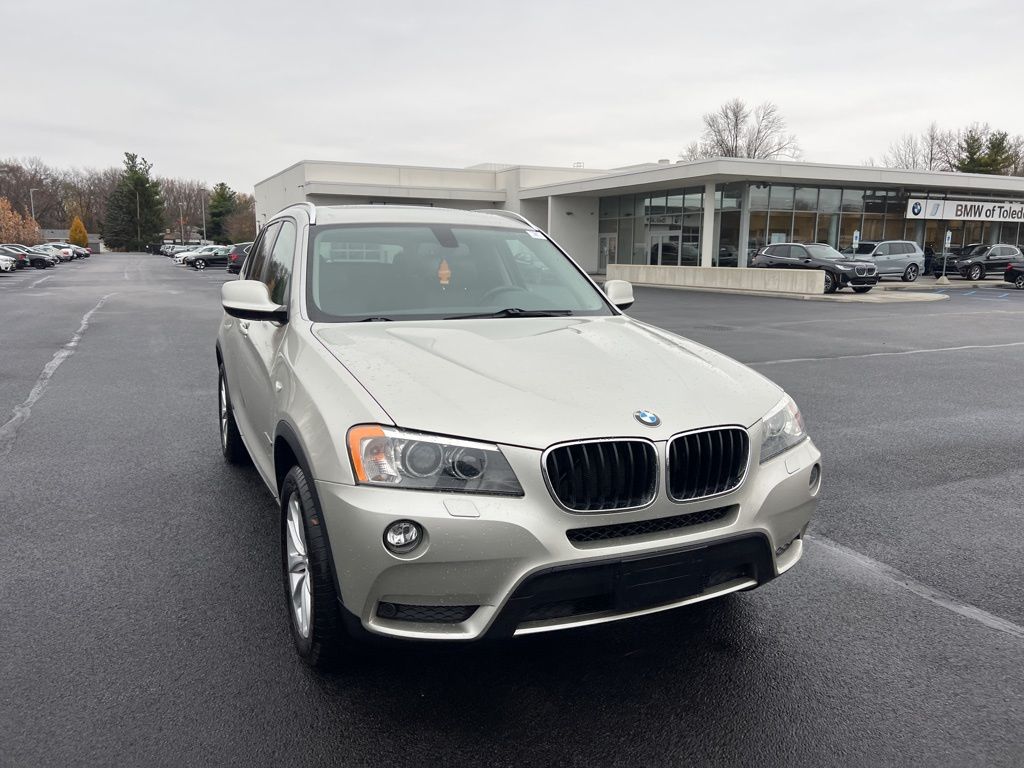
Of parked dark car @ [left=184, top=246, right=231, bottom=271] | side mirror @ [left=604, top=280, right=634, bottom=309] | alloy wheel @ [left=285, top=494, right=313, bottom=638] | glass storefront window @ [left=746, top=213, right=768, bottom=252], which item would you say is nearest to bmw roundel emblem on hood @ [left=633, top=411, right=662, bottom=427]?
Answer: alloy wheel @ [left=285, top=494, right=313, bottom=638]

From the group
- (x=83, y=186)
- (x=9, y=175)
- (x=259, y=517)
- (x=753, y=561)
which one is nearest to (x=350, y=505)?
(x=753, y=561)

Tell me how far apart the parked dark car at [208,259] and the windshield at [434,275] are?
187 ft

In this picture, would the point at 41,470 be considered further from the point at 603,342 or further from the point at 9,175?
the point at 9,175

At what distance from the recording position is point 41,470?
5.64 metres

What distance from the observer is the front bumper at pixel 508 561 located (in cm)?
A: 242

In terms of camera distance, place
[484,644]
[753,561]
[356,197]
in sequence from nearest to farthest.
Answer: [484,644]
[753,561]
[356,197]

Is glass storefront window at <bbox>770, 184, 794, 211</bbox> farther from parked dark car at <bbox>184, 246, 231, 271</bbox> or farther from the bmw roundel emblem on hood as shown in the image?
parked dark car at <bbox>184, 246, 231, 271</bbox>

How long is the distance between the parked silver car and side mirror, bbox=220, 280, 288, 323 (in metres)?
34.3

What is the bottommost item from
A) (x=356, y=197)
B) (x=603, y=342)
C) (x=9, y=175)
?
(x=603, y=342)

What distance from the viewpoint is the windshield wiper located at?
151 inches

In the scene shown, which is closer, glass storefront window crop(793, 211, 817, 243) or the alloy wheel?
the alloy wheel

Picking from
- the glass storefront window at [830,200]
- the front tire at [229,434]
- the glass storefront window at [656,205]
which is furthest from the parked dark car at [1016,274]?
the front tire at [229,434]

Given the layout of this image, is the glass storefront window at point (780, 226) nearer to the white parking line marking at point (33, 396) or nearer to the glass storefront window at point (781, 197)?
the glass storefront window at point (781, 197)

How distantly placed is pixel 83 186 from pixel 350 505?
511ft
